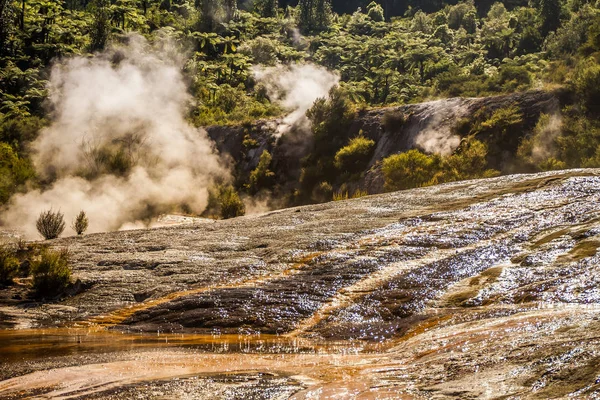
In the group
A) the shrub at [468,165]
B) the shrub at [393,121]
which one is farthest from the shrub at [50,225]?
the shrub at [393,121]

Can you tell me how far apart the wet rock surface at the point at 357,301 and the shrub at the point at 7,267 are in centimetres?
101

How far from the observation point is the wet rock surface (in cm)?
701

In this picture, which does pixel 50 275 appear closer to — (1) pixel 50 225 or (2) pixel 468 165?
(1) pixel 50 225

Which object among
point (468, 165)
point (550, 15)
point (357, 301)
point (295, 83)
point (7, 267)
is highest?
point (550, 15)

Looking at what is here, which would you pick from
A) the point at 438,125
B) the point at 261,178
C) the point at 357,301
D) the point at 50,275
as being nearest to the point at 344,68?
the point at 261,178

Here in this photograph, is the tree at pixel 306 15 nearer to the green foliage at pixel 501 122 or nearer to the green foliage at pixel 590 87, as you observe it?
the green foliage at pixel 501 122

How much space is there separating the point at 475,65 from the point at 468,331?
56542 mm

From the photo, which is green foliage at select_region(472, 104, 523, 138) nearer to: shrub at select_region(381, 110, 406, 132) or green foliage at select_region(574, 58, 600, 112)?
green foliage at select_region(574, 58, 600, 112)

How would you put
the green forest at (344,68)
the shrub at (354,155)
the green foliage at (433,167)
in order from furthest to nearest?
the shrub at (354,155) < the green forest at (344,68) < the green foliage at (433,167)

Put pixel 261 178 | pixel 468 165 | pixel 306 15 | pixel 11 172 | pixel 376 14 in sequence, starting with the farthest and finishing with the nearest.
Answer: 1. pixel 376 14
2. pixel 306 15
3. pixel 261 178
4. pixel 11 172
5. pixel 468 165

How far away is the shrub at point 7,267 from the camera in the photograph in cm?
1462

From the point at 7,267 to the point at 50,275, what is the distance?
Result: 1.28 metres

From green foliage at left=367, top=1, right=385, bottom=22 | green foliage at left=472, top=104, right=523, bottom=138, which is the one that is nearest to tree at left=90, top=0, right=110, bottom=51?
green foliage at left=472, top=104, right=523, bottom=138

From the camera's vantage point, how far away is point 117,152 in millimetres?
36875
